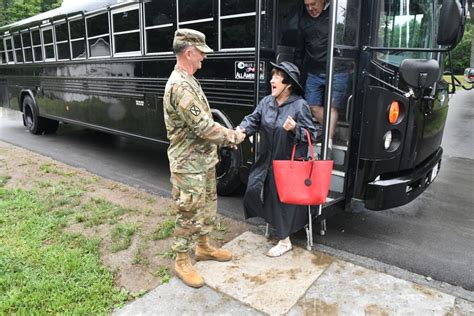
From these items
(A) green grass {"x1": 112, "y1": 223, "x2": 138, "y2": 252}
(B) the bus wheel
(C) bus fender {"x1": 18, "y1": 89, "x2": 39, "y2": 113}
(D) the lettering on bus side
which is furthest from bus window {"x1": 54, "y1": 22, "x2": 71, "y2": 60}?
(A) green grass {"x1": 112, "y1": 223, "x2": 138, "y2": 252}

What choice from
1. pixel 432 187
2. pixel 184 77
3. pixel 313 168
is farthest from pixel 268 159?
pixel 432 187

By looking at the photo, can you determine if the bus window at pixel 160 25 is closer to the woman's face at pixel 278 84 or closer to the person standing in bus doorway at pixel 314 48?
Result: the person standing in bus doorway at pixel 314 48

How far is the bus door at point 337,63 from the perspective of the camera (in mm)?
3152

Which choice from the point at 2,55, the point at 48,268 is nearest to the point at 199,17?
the point at 48,268

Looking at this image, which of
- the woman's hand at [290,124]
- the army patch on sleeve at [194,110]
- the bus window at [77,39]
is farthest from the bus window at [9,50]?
the woman's hand at [290,124]

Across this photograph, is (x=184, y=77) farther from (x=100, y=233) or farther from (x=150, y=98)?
(x=150, y=98)

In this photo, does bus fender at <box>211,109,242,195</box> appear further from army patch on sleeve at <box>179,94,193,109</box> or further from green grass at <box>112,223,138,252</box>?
army patch on sleeve at <box>179,94,193,109</box>

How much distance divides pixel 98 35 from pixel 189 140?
13.9 feet

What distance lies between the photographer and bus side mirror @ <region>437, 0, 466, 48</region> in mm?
2965

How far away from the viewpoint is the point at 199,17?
4.56 m

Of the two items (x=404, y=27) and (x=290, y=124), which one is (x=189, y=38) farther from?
(x=404, y=27)

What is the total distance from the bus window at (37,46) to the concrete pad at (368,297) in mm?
7788

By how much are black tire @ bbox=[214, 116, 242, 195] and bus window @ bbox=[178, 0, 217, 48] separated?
923 millimetres

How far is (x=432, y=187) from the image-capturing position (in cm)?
555
